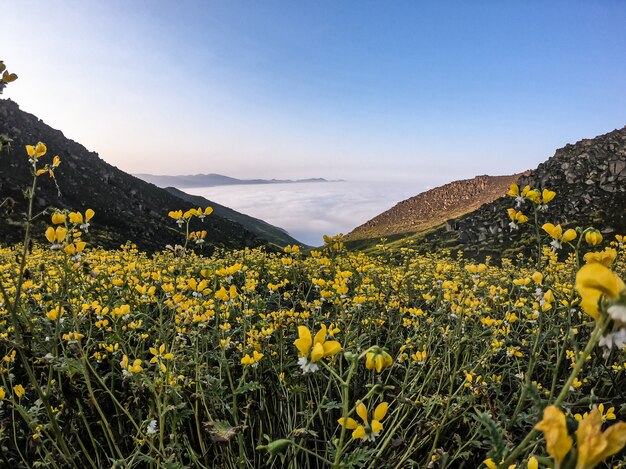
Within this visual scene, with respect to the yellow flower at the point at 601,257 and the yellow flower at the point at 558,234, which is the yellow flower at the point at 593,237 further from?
the yellow flower at the point at 601,257

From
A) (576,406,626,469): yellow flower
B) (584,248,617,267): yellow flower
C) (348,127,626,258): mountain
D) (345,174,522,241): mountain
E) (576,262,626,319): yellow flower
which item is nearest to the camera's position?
(576,406,626,469): yellow flower

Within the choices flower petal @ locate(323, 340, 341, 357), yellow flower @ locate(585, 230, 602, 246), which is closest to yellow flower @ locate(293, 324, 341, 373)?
flower petal @ locate(323, 340, 341, 357)

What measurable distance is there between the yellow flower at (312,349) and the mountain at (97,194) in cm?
6071

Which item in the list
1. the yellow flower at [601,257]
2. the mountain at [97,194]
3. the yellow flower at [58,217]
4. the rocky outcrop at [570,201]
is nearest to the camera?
the yellow flower at [601,257]

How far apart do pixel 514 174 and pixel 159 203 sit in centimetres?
14613

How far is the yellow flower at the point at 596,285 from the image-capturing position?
126cm

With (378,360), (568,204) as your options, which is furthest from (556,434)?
(568,204)

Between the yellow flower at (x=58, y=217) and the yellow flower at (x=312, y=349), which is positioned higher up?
the yellow flower at (x=58, y=217)

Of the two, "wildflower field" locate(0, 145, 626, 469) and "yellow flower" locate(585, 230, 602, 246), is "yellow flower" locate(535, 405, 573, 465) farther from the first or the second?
"yellow flower" locate(585, 230, 602, 246)

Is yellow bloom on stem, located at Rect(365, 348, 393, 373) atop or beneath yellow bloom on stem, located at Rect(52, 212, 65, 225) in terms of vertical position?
beneath

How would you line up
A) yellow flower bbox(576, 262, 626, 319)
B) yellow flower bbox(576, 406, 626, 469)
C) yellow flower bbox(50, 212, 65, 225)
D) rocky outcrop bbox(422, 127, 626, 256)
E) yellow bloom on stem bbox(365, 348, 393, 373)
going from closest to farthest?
yellow flower bbox(576, 406, 626, 469), yellow flower bbox(576, 262, 626, 319), yellow bloom on stem bbox(365, 348, 393, 373), yellow flower bbox(50, 212, 65, 225), rocky outcrop bbox(422, 127, 626, 256)

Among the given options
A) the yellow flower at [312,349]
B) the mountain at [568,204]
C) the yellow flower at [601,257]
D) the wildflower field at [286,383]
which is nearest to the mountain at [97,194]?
the mountain at [568,204]

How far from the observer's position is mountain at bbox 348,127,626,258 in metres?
70.2

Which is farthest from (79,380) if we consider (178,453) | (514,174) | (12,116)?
(514,174)
